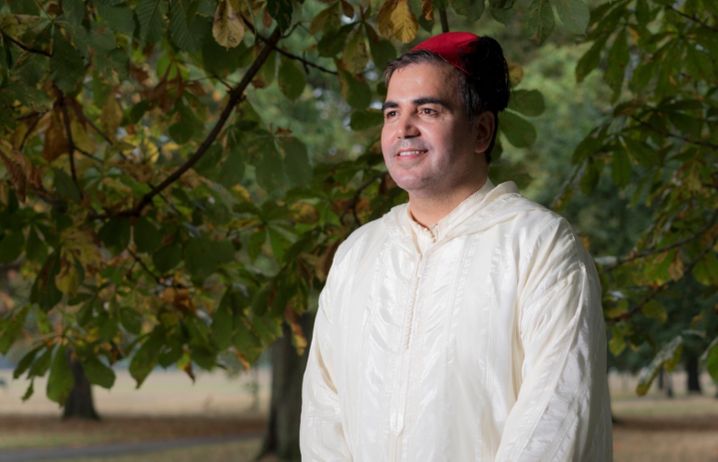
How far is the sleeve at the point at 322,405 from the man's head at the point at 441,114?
39cm

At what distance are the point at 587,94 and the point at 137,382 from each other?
12392 millimetres

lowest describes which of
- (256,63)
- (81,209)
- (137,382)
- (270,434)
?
(270,434)

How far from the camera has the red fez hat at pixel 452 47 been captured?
8.27 ft

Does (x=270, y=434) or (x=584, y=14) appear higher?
(x=584, y=14)

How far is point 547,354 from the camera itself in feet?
7.68

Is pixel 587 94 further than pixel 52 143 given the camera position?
Yes

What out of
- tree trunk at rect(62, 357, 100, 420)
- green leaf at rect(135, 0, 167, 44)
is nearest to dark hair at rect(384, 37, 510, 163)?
green leaf at rect(135, 0, 167, 44)

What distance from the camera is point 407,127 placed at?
250 cm

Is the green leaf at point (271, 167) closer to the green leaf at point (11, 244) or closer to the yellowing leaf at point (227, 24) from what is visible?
the green leaf at point (11, 244)

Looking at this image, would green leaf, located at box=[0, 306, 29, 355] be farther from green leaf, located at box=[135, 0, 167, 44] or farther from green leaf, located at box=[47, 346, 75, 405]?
green leaf, located at box=[135, 0, 167, 44]

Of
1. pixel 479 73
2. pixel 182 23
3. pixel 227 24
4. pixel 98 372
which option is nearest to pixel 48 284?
pixel 98 372

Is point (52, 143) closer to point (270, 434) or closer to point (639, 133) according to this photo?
point (639, 133)

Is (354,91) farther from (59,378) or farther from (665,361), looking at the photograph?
(665,361)

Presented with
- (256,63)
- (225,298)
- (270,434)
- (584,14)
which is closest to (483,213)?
(584,14)
